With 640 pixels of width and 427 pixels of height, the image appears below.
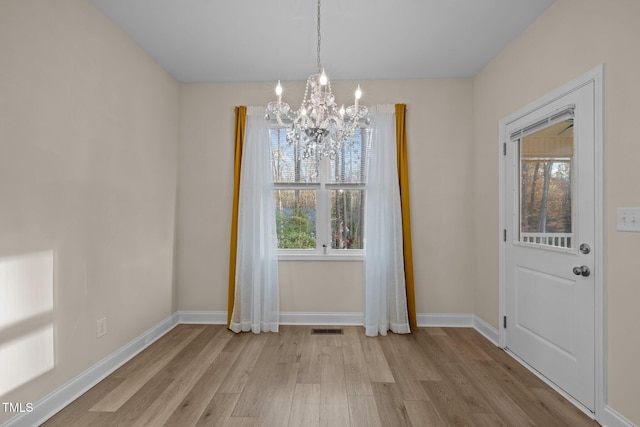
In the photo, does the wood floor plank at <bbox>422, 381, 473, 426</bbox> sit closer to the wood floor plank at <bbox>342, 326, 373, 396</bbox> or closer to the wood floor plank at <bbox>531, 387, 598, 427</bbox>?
the wood floor plank at <bbox>342, 326, 373, 396</bbox>

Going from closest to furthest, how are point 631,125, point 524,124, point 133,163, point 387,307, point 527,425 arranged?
point 631,125 < point 527,425 < point 524,124 < point 133,163 < point 387,307

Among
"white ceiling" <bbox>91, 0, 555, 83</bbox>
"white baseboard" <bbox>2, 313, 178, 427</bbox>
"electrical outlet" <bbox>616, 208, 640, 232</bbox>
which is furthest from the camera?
"white ceiling" <bbox>91, 0, 555, 83</bbox>

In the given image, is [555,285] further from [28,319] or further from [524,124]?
[28,319]

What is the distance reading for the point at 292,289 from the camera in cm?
367

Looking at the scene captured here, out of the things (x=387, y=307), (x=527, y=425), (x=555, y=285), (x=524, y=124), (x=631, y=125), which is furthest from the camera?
(x=387, y=307)

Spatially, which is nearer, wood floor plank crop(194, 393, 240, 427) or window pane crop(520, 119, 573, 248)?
wood floor plank crop(194, 393, 240, 427)

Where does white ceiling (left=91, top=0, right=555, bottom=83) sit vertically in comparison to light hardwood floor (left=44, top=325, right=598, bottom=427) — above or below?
above

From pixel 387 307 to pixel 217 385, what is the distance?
1863 millimetres

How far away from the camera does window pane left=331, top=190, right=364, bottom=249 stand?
3732 mm

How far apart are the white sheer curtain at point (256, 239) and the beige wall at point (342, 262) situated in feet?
0.72

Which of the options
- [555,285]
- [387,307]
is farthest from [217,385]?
[555,285]

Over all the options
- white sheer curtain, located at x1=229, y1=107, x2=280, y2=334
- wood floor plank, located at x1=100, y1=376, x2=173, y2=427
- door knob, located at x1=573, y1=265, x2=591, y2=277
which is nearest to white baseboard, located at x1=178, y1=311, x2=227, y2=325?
white sheer curtain, located at x1=229, y1=107, x2=280, y2=334

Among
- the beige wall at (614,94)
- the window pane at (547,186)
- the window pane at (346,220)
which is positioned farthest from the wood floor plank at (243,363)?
the window pane at (547,186)

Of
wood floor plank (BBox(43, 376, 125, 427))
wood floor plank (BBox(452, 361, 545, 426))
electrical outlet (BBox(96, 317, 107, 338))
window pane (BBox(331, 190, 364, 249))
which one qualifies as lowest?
wood floor plank (BBox(43, 376, 125, 427))
